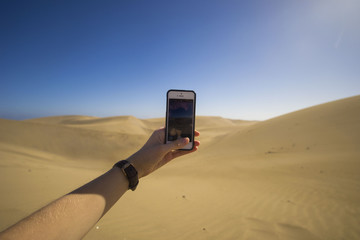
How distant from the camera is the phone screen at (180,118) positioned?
2404mm

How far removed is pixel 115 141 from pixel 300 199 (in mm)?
15706

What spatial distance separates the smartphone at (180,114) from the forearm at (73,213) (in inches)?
43.2

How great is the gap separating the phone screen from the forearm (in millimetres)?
1088

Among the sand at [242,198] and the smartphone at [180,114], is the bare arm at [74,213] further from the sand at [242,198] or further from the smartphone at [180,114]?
the sand at [242,198]

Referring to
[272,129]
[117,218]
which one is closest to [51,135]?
[117,218]

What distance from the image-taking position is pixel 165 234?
3.10 m

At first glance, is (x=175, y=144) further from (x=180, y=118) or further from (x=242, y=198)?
(x=242, y=198)

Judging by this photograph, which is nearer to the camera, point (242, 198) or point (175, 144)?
point (175, 144)

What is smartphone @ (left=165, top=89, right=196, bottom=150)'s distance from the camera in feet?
7.88

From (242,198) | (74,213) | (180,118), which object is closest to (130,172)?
(74,213)

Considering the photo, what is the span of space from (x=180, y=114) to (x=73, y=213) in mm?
1666

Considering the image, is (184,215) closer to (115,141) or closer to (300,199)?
(300,199)

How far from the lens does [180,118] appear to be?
8.04 ft

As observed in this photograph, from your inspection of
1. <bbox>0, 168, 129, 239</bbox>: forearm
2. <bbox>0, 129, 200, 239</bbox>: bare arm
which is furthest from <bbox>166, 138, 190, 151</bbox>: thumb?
<bbox>0, 168, 129, 239</bbox>: forearm
